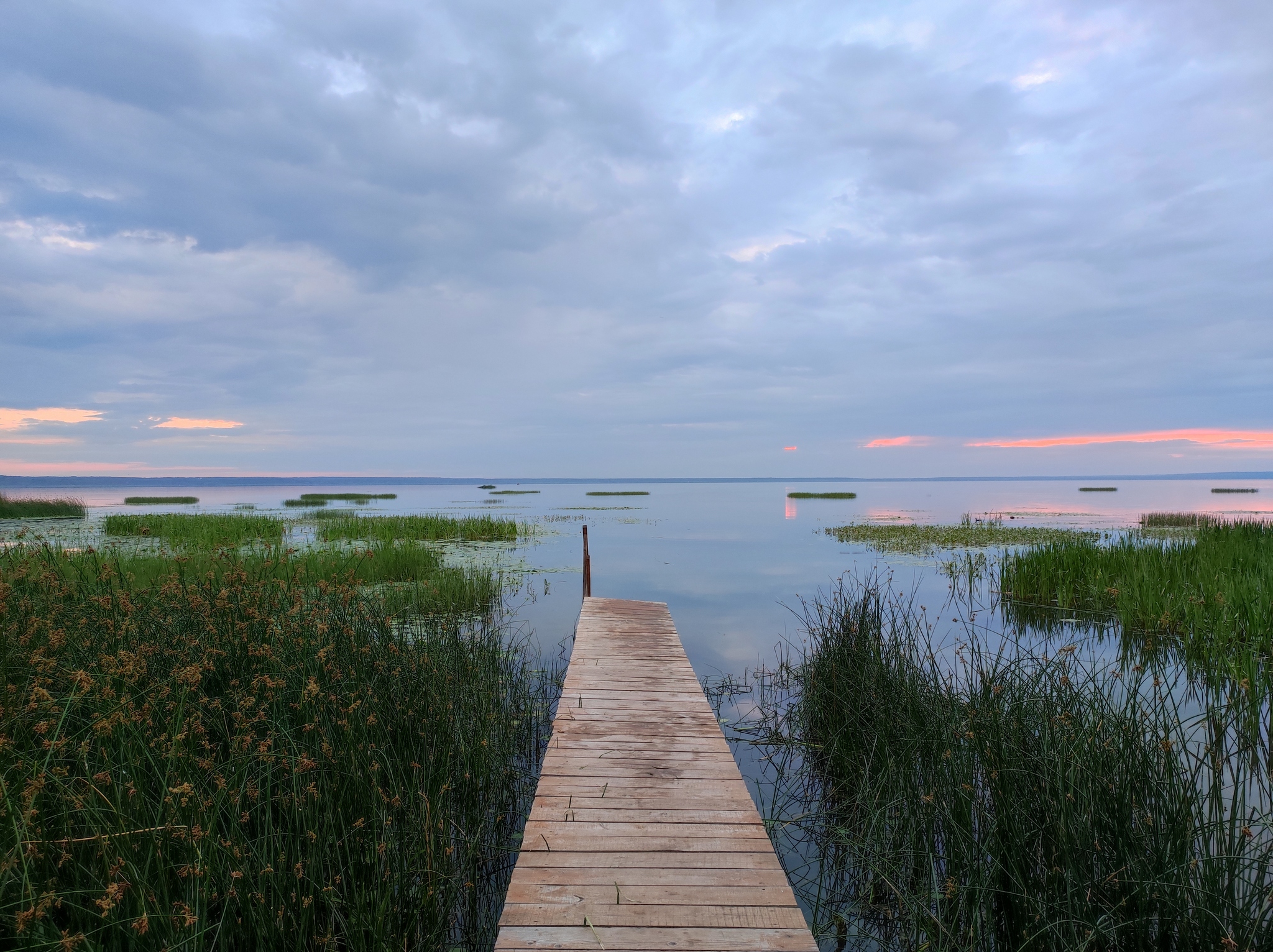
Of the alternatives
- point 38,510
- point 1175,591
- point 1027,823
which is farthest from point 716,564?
point 38,510

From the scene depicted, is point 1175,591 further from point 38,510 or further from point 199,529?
point 38,510

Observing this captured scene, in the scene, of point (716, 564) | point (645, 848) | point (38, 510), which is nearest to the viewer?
Result: point (645, 848)

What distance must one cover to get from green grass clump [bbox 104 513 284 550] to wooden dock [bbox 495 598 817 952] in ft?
35.3

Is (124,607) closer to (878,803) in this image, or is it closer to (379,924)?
(379,924)

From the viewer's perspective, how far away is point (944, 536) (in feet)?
77.8

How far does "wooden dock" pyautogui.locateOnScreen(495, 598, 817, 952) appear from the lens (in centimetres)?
300

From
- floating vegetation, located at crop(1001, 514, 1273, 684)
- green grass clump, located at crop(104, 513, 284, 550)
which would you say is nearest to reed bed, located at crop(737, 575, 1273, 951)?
floating vegetation, located at crop(1001, 514, 1273, 684)

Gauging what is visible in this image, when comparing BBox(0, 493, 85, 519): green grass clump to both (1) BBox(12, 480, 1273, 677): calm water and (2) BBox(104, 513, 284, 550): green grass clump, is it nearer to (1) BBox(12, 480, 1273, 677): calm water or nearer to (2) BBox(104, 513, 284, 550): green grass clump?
(1) BBox(12, 480, 1273, 677): calm water

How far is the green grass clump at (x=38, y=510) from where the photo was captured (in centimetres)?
2869

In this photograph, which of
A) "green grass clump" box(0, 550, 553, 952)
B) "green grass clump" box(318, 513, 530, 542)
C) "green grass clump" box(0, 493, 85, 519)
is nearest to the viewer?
"green grass clump" box(0, 550, 553, 952)

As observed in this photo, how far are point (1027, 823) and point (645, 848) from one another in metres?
2.32

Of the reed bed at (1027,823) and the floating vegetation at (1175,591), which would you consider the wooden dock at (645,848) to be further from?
the floating vegetation at (1175,591)

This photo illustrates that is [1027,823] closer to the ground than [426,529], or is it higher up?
closer to the ground

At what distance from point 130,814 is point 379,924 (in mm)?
1332
